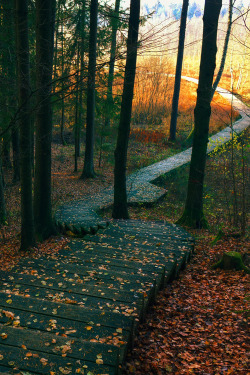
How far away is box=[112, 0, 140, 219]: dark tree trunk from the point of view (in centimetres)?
791

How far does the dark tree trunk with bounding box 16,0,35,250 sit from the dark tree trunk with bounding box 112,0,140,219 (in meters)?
2.38

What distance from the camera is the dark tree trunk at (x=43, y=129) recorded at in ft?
21.8

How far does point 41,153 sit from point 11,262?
8.71 feet

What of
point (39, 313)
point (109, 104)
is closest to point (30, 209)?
point (39, 313)

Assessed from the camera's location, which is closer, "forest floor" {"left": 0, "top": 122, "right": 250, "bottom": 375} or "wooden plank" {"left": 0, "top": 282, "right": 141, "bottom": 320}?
"forest floor" {"left": 0, "top": 122, "right": 250, "bottom": 375}

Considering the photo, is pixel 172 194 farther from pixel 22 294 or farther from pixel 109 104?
pixel 22 294

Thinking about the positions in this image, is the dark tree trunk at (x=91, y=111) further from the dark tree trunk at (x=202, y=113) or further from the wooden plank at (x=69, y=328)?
the wooden plank at (x=69, y=328)

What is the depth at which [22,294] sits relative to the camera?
166 inches

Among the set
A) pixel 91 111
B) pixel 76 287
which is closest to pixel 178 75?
pixel 91 111

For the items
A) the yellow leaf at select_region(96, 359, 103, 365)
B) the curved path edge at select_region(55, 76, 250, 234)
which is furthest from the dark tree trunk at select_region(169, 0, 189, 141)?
the yellow leaf at select_region(96, 359, 103, 365)

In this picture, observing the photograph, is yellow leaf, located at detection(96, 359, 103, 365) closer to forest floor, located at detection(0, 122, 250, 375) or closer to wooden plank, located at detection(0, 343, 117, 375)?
wooden plank, located at detection(0, 343, 117, 375)

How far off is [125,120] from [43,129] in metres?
2.43

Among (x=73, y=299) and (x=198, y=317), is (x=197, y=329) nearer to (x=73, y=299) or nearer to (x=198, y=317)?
(x=198, y=317)

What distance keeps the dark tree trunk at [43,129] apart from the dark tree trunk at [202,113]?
3.81 metres
